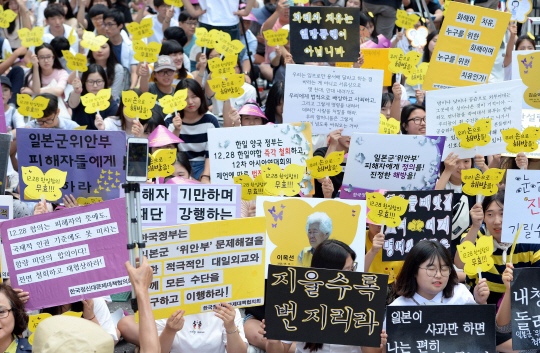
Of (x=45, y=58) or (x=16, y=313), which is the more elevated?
(x=45, y=58)

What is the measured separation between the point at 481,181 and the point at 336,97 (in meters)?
1.84

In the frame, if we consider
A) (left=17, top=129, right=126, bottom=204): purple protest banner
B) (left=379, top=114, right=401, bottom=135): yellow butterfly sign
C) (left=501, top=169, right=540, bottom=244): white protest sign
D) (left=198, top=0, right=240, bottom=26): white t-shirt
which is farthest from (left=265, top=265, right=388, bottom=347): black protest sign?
(left=198, top=0, right=240, bottom=26): white t-shirt

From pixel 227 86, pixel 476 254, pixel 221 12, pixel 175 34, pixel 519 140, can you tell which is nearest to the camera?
pixel 476 254

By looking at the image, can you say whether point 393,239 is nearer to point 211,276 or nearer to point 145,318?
point 211,276

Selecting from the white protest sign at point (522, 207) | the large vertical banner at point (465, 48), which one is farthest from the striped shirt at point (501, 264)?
the large vertical banner at point (465, 48)

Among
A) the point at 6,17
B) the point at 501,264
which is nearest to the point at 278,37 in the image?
the point at 6,17

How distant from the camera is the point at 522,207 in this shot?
509cm

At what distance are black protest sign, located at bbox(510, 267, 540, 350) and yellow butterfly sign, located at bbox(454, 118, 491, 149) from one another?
182cm

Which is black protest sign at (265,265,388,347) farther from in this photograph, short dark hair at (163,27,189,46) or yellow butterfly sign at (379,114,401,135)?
short dark hair at (163,27,189,46)

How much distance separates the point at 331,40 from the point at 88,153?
3040mm

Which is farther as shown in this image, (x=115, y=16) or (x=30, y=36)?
(x=115, y=16)

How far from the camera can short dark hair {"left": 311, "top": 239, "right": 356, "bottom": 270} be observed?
4.40 m

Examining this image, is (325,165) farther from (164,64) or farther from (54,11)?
(54,11)

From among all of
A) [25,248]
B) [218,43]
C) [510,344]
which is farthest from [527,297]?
[218,43]
